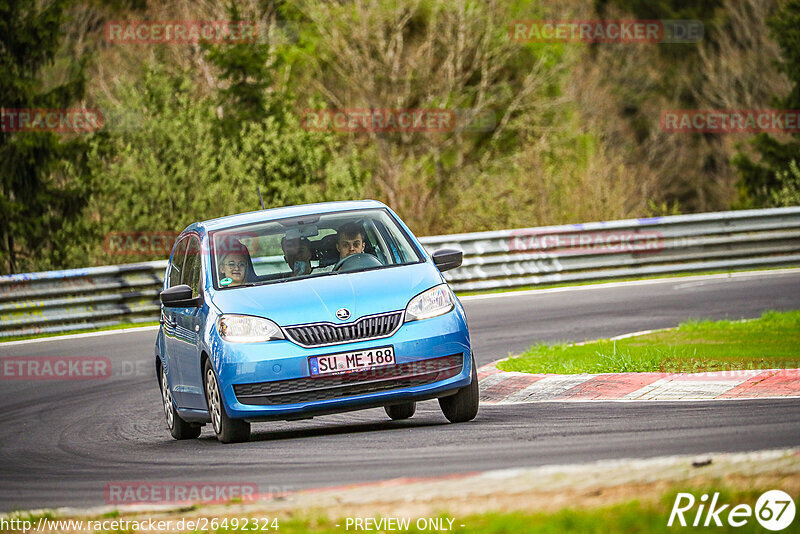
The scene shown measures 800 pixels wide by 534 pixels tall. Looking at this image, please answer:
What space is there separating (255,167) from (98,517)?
83.0 ft

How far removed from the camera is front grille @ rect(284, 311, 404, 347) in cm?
850

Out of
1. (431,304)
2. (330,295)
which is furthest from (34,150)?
(431,304)

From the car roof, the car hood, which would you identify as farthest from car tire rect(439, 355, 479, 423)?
the car roof

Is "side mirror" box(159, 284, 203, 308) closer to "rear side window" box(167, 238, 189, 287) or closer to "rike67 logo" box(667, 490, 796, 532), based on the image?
"rear side window" box(167, 238, 189, 287)

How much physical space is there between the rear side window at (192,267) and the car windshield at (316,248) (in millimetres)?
224

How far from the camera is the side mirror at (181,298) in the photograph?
9453 millimetres

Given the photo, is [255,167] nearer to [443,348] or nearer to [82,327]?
[82,327]

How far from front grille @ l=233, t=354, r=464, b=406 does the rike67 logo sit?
11.8 ft

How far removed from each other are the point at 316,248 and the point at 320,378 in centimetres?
157

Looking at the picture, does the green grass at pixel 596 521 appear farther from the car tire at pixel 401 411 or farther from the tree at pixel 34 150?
the tree at pixel 34 150

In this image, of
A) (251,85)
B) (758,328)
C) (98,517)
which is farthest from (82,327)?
(251,85)

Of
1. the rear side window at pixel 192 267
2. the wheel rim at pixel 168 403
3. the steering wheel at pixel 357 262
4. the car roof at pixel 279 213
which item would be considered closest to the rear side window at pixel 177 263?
the rear side window at pixel 192 267

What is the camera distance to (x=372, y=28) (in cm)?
4006

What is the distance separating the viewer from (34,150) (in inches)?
1096
